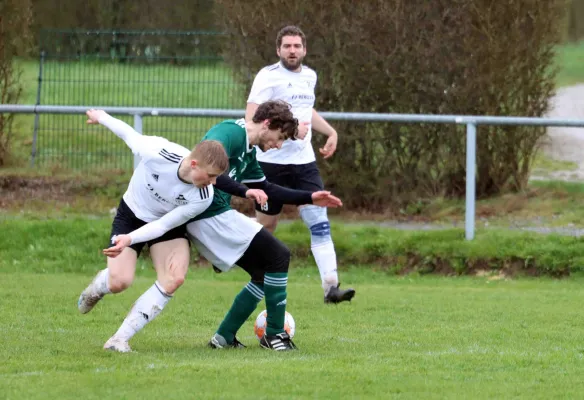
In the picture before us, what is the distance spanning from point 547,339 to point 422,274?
438 cm

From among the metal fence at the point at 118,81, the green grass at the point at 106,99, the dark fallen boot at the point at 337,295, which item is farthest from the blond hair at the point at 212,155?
the metal fence at the point at 118,81

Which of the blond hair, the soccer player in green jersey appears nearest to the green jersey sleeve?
the soccer player in green jersey

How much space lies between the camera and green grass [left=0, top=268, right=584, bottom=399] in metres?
6.46

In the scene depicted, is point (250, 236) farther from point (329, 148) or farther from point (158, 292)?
point (329, 148)

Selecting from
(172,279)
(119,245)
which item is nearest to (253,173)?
(172,279)

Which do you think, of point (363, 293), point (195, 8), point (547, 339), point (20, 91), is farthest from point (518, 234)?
point (195, 8)

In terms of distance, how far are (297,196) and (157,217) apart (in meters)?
0.98

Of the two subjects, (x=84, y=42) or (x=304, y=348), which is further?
(x=84, y=42)

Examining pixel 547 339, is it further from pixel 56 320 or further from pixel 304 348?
pixel 56 320

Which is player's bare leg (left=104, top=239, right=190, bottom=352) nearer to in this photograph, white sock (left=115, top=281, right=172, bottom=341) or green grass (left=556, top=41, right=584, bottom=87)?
white sock (left=115, top=281, right=172, bottom=341)

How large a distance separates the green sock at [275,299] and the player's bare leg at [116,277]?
0.91m

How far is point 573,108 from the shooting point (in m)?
25.5

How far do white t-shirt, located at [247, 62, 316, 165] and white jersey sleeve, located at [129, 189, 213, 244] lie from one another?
118 inches

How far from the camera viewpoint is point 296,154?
419 inches
